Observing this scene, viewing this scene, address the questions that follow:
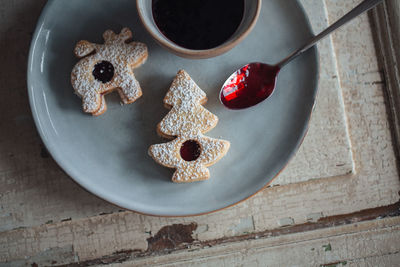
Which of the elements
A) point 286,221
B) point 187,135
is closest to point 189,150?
point 187,135

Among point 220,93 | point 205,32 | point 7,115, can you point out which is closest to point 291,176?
point 220,93

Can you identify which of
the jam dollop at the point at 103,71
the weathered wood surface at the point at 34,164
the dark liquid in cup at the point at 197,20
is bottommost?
the weathered wood surface at the point at 34,164

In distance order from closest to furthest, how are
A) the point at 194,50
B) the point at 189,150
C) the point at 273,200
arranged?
the point at 194,50 → the point at 189,150 → the point at 273,200

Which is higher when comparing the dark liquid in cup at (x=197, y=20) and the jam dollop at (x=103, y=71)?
the dark liquid in cup at (x=197, y=20)

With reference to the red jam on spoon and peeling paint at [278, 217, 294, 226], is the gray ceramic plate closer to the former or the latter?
the red jam on spoon

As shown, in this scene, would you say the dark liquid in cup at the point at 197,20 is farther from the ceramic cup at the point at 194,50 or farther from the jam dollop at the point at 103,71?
the jam dollop at the point at 103,71

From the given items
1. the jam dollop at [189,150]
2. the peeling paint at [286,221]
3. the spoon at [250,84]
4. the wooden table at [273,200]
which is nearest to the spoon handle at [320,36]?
the spoon at [250,84]

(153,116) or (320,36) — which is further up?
(320,36)

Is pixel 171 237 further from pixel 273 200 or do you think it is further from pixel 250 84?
pixel 250 84
